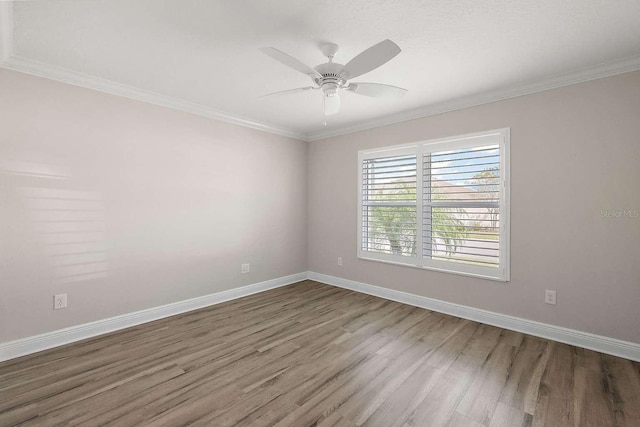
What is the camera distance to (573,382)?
206 cm

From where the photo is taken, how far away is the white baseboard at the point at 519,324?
95.4 inches

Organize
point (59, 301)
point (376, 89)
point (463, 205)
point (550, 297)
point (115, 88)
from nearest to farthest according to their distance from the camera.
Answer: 1. point (376, 89)
2. point (59, 301)
3. point (550, 297)
4. point (115, 88)
5. point (463, 205)

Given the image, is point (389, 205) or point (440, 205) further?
point (389, 205)

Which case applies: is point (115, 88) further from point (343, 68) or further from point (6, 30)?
point (343, 68)

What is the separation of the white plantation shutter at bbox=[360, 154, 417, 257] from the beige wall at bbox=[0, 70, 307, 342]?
4.87 ft

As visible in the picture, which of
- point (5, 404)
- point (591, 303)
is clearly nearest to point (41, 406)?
point (5, 404)

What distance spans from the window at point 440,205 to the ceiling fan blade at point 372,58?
184 centimetres

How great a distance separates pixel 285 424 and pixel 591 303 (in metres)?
2.76

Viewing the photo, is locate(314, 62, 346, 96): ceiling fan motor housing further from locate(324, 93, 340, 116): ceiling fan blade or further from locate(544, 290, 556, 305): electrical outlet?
locate(544, 290, 556, 305): electrical outlet


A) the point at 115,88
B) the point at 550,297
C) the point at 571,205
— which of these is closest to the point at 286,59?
the point at 115,88

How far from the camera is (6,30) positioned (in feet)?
6.42

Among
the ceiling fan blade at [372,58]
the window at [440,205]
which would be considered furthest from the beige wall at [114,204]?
the ceiling fan blade at [372,58]

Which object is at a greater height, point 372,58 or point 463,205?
point 372,58

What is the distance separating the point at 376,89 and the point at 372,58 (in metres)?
0.50
